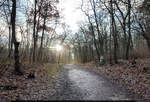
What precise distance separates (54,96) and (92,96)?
5.60ft

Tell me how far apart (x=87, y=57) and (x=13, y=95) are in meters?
30.2

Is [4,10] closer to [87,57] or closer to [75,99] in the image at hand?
[75,99]

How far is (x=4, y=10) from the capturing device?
11375mm

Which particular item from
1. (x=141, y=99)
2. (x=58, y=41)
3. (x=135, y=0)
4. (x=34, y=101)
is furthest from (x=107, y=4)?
(x=58, y=41)

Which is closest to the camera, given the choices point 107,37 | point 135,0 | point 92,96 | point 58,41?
point 92,96

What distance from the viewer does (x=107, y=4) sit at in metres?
14.5

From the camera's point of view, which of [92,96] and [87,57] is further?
[87,57]

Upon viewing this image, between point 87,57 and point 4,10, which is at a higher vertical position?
point 4,10

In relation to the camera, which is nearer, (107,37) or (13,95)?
(13,95)

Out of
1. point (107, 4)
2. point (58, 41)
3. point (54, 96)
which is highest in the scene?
point (107, 4)

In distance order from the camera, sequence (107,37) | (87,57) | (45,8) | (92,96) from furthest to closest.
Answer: (87,57), (107,37), (45,8), (92,96)

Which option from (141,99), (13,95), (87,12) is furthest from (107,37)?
(13,95)

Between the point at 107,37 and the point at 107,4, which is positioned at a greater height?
the point at 107,4

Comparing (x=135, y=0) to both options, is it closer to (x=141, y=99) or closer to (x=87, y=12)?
(x=87, y=12)
